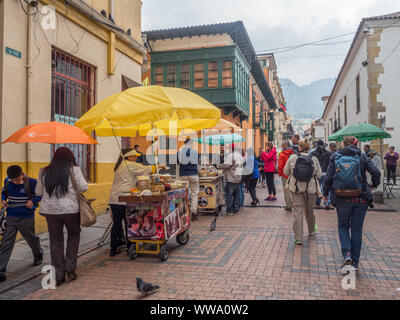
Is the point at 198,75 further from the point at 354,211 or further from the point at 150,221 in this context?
the point at 354,211

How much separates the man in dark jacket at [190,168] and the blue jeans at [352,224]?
4273mm

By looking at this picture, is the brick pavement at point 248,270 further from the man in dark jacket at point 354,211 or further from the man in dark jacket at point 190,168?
→ the man in dark jacket at point 190,168

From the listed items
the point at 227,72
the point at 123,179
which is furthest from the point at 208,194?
the point at 227,72

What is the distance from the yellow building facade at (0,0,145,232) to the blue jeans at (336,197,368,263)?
5905 millimetres

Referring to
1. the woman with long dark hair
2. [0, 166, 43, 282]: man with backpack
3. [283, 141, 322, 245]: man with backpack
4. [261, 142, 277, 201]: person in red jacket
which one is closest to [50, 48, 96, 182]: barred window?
[0, 166, 43, 282]: man with backpack

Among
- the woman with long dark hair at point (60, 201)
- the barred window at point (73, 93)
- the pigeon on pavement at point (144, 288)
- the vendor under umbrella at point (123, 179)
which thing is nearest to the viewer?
the pigeon on pavement at point (144, 288)

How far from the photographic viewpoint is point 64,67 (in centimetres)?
841

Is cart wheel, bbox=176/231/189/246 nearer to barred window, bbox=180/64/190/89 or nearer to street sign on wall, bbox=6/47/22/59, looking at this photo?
street sign on wall, bbox=6/47/22/59

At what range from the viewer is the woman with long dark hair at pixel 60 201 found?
178 inches

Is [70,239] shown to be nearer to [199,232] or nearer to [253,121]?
[199,232]

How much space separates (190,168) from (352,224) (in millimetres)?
4569

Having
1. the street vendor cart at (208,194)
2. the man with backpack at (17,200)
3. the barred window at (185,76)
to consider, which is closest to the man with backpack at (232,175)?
the street vendor cart at (208,194)

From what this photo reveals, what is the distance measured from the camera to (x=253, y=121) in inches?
1277
